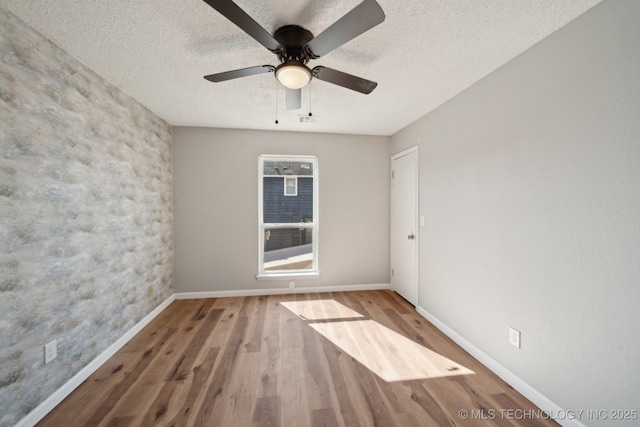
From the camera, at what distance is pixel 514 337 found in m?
1.87

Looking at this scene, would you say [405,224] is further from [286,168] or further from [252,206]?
[252,206]

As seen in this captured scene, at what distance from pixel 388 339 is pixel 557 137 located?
7.08 feet

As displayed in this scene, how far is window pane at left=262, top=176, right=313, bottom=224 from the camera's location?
3.82m

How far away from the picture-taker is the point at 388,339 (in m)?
2.53

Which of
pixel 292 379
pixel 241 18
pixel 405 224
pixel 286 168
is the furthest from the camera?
pixel 286 168

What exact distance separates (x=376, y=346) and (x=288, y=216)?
218 cm

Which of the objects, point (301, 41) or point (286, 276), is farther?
point (286, 276)

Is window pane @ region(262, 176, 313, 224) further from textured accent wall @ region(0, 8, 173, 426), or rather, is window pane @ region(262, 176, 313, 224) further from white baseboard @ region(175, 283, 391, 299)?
textured accent wall @ region(0, 8, 173, 426)

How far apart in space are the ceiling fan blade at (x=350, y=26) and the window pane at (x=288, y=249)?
2733 millimetres

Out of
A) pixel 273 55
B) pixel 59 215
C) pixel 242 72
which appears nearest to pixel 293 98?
pixel 273 55

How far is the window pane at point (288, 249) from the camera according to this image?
151 inches

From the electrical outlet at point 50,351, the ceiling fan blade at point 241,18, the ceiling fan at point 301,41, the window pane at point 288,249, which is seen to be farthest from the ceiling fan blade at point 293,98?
the electrical outlet at point 50,351

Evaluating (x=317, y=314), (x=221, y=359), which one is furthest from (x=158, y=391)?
(x=317, y=314)

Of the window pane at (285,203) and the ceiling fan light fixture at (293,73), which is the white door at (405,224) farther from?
the ceiling fan light fixture at (293,73)
